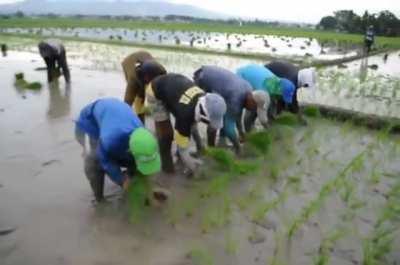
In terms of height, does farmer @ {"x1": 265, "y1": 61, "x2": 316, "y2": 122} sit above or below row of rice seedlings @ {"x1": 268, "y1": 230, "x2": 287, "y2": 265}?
above

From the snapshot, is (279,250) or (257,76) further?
(257,76)

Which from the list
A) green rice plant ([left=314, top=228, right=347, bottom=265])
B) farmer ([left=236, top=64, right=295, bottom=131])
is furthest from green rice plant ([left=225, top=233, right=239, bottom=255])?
farmer ([left=236, top=64, right=295, bottom=131])

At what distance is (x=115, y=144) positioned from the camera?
3.26 m

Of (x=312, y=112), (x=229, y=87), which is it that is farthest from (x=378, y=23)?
(x=229, y=87)

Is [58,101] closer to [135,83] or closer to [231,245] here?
[135,83]

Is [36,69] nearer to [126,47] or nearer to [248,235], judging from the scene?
[126,47]

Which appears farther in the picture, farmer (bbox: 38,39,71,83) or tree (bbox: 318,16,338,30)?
tree (bbox: 318,16,338,30)

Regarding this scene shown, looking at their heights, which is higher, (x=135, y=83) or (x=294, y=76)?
(x=294, y=76)

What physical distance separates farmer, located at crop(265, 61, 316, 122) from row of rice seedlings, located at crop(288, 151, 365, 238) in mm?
1320

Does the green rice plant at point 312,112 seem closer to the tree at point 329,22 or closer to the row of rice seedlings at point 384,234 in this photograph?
the row of rice seedlings at point 384,234

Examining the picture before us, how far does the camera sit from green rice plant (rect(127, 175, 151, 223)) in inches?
134

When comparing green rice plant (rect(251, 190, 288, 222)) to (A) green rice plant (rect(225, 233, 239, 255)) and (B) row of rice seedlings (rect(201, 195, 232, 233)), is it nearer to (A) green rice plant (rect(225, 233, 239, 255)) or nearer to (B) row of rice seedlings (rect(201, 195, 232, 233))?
(B) row of rice seedlings (rect(201, 195, 232, 233))

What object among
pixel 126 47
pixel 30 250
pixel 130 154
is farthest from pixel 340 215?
pixel 126 47

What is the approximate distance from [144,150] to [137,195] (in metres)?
0.54
